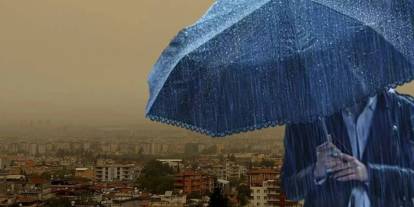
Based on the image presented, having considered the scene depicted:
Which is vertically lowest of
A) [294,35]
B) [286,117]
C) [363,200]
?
[363,200]

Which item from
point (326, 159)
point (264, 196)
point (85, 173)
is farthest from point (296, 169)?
point (85, 173)

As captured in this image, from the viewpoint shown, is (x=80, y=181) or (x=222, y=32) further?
(x=80, y=181)

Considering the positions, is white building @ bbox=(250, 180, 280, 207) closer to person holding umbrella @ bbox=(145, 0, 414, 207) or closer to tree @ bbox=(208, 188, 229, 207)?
tree @ bbox=(208, 188, 229, 207)

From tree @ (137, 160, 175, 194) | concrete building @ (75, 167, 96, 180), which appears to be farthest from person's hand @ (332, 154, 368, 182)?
concrete building @ (75, 167, 96, 180)

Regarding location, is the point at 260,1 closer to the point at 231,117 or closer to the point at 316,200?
the point at 231,117

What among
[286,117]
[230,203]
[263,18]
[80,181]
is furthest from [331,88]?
[80,181]

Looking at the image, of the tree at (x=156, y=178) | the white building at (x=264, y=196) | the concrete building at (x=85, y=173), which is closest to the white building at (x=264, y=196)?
the white building at (x=264, y=196)

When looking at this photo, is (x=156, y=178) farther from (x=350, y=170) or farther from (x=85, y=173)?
(x=350, y=170)

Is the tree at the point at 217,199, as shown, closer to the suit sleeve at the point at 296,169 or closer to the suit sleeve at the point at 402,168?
the suit sleeve at the point at 296,169

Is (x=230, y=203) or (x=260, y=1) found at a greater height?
(x=260, y=1)
